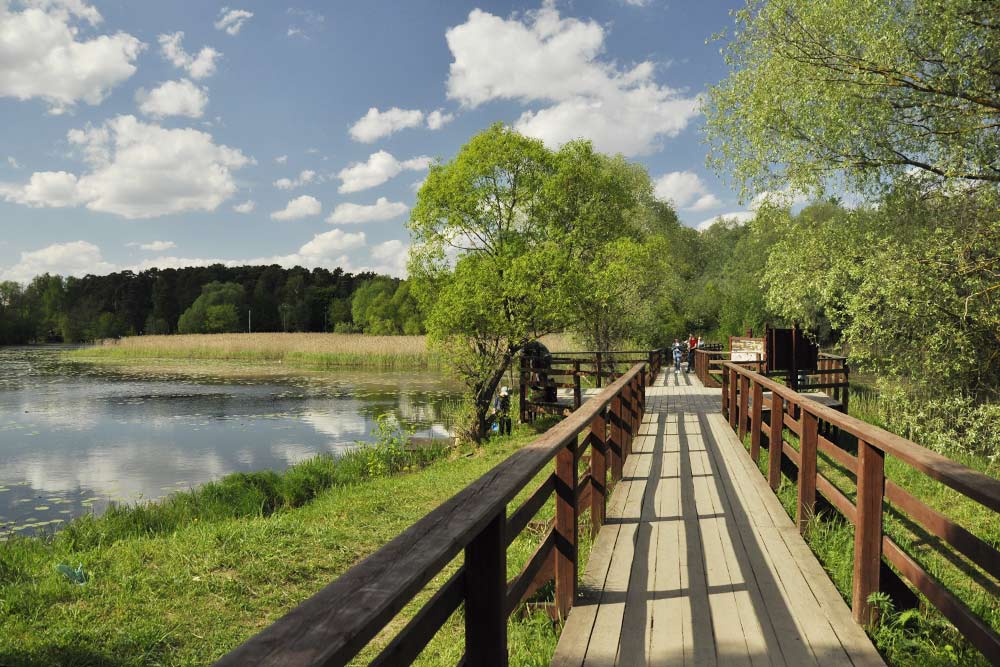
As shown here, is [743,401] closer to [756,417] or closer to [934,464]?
[756,417]

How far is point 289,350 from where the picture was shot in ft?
138

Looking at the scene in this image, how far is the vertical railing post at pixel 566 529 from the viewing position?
3.65m

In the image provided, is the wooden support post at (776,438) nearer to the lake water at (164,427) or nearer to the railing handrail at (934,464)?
the railing handrail at (934,464)

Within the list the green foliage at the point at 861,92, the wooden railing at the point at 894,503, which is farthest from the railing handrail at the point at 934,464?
the green foliage at the point at 861,92

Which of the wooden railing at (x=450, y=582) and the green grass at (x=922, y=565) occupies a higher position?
the wooden railing at (x=450, y=582)

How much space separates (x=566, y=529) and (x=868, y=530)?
5.47 feet

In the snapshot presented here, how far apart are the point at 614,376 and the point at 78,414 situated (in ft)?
52.7

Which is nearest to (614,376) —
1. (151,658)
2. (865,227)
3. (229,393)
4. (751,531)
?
(865,227)

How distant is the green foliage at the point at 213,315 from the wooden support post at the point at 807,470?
314 ft

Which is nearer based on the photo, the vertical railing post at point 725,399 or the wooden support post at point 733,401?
the wooden support post at point 733,401

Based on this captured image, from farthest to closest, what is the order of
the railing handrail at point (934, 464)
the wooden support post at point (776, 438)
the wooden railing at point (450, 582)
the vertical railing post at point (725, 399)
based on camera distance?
the vertical railing post at point (725, 399) → the wooden support post at point (776, 438) → the railing handrail at point (934, 464) → the wooden railing at point (450, 582)

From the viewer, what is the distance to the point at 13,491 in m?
11.1

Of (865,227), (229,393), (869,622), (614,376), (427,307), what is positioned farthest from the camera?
(229,393)

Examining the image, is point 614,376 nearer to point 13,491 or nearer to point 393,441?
point 393,441
